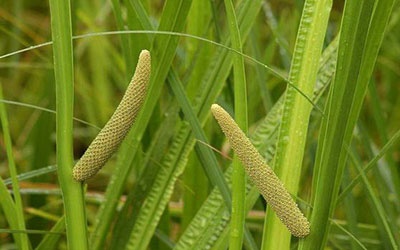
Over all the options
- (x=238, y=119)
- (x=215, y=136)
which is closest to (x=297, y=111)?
(x=238, y=119)

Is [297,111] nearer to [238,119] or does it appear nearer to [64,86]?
[238,119]

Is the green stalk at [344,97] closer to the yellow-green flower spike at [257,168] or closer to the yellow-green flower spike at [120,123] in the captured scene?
the yellow-green flower spike at [257,168]

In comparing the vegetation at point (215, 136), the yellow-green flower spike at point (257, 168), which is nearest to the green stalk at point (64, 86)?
the vegetation at point (215, 136)

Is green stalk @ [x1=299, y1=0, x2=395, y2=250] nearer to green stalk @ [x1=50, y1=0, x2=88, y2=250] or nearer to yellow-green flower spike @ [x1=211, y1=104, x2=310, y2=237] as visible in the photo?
yellow-green flower spike @ [x1=211, y1=104, x2=310, y2=237]

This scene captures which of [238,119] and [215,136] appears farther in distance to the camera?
[215,136]

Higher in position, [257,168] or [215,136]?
[257,168]

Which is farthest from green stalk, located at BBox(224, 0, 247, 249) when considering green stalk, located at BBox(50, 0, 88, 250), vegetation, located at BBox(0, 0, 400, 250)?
green stalk, located at BBox(50, 0, 88, 250)

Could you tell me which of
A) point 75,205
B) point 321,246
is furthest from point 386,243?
point 75,205
